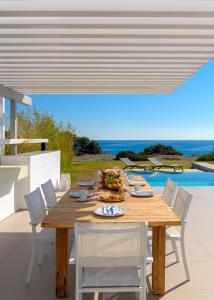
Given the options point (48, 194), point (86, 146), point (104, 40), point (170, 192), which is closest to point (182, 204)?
point (170, 192)

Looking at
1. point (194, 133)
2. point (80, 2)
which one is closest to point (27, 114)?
point (80, 2)

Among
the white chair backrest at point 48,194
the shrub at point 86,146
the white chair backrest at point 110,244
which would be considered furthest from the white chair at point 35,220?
the shrub at point 86,146

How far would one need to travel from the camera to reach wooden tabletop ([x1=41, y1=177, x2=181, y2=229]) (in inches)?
121

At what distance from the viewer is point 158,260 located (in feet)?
11.0

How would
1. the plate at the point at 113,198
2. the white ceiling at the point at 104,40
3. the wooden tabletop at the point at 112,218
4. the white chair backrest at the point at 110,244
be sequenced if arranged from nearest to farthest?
the white chair backrest at the point at 110,244, the wooden tabletop at the point at 112,218, the white ceiling at the point at 104,40, the plate at the point at 113,198

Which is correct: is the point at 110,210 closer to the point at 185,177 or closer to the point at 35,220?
the point at 35,220

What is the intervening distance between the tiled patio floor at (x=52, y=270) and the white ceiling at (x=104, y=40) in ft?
9.48

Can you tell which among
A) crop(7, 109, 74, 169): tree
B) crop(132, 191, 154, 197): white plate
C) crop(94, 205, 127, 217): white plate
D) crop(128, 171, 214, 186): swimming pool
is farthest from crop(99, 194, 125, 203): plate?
crop(128, 171, 214, 186): swimming pool

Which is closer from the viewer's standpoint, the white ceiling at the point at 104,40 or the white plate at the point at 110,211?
the white plate at the point at 110,211

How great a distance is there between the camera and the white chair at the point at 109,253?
2.49 meters

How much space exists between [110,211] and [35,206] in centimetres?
95

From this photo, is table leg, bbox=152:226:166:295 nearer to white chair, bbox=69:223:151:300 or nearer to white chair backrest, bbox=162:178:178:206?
white chair, bbox=69:223:151:300

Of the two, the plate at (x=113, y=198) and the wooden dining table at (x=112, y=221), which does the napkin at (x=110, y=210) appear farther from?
the plate at (x=113, y=198)

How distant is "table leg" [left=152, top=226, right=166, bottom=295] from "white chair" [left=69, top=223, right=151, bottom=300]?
683mm
